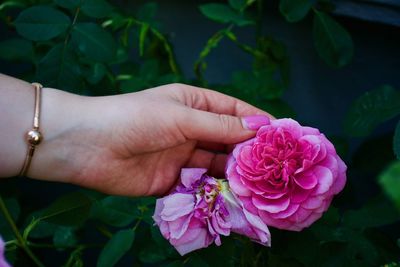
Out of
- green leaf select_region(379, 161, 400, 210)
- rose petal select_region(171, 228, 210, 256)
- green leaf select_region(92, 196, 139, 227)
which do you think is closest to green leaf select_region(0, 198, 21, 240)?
green leaf select_region(92, 196, 139, 227)

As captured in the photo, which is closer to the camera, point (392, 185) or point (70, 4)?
point (392, 185)

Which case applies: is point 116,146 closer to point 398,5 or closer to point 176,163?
point 176,163

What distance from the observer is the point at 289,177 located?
965 mm

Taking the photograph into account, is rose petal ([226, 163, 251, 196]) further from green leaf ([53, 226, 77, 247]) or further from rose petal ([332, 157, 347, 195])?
green leaf ([53, 226, 77, 247])

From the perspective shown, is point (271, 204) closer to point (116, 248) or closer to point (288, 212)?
point (288, 212)

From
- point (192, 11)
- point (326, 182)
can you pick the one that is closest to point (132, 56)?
point (192, 11)

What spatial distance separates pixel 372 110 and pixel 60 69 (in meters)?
0.83

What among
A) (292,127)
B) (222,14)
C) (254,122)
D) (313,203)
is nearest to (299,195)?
(313,203)

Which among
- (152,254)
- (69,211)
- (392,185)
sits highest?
(392,185)

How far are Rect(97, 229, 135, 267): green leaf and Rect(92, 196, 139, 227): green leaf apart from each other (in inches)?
3.1

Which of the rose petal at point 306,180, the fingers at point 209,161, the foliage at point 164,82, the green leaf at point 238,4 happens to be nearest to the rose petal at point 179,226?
the foliage at point 164,82

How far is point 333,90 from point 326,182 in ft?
2.97

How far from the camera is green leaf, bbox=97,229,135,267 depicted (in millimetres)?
1191

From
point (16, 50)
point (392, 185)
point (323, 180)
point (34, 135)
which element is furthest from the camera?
point (16, 50)
